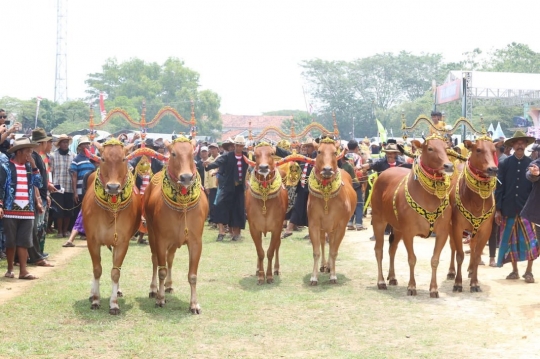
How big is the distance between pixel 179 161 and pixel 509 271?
6.55 meters

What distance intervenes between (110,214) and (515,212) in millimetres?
6484

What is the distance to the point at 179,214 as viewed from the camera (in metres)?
9.24

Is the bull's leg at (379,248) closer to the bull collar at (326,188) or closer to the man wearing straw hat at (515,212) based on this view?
the bull collar at (326,188)

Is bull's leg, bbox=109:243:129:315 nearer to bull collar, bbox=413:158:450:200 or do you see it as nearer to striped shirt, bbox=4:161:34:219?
striped shirt, bbox=4:161:34:219

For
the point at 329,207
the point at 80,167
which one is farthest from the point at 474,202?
the point at 80,167

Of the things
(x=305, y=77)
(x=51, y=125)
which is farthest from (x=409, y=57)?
(x=51, y=125)

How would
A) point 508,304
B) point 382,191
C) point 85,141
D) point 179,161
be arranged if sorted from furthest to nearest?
point 85,141 < point 382,191 < point 508,304 < point 179,161

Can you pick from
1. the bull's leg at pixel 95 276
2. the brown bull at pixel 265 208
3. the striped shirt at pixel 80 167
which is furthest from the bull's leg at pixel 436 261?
the striped shirt at pixel 80 167

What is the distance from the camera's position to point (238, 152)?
1542 cm

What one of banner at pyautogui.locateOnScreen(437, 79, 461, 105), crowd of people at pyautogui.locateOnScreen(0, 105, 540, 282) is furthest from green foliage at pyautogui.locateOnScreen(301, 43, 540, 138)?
crowd of people at pyautogui.locateOnScreen(0, 105, 540, 282)

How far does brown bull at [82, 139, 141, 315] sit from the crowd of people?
50cm

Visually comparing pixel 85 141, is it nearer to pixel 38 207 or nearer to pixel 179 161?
pixel 38 207

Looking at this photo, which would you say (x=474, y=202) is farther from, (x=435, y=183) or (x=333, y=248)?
(x=333, y=248)

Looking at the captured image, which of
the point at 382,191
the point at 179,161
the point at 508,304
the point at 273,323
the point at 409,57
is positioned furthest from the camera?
the point at 409,57
